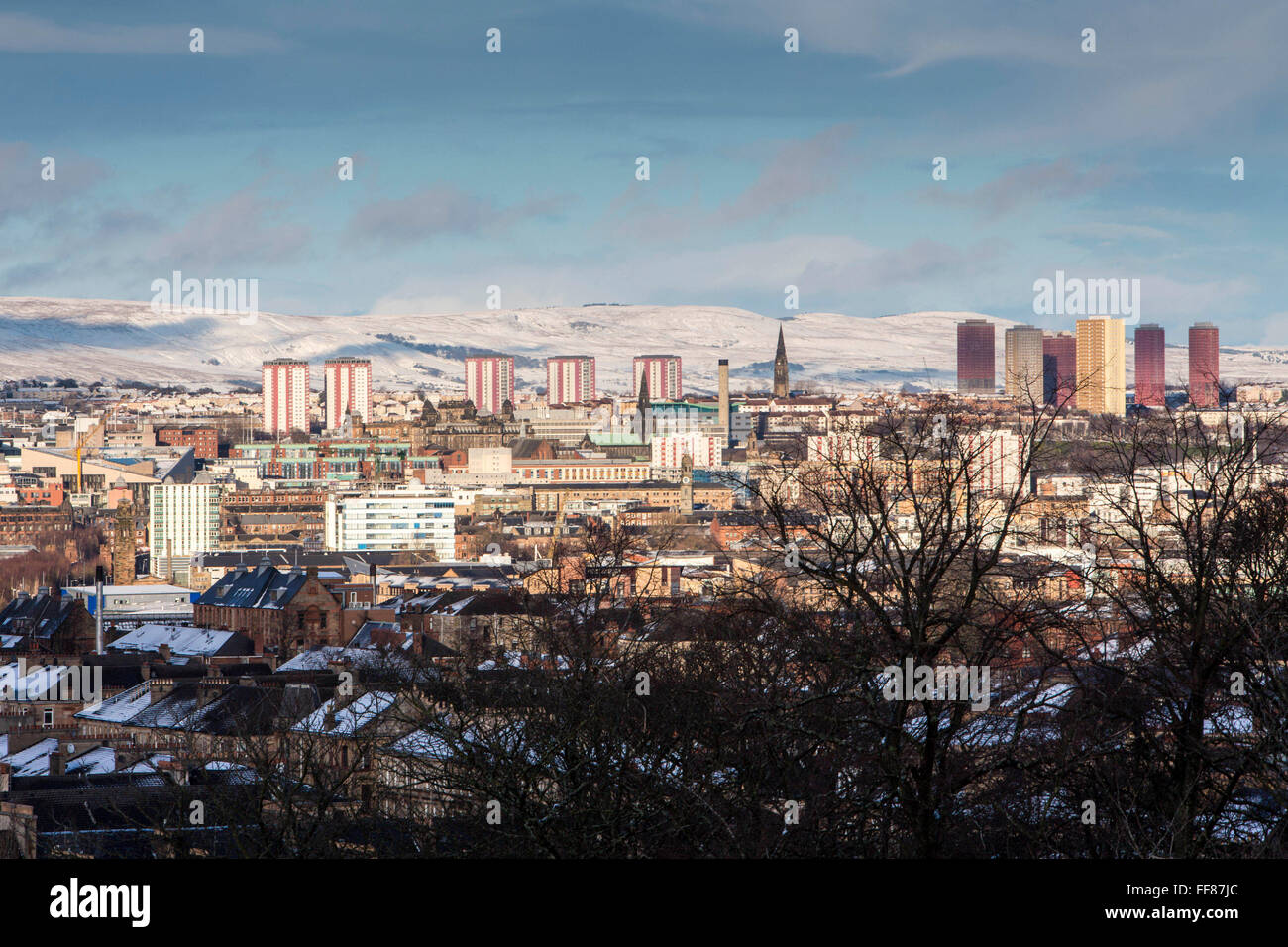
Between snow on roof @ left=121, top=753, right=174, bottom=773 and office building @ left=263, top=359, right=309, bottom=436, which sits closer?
snow on roof @ left=121, top=753, right=174, bottom=773

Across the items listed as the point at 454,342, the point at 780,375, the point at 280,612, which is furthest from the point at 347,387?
the point at 280,612

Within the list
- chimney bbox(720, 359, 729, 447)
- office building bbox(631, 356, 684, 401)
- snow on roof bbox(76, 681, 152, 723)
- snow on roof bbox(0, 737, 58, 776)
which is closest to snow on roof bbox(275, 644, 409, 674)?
snow on roof bbox(76, 681, 152, 723)

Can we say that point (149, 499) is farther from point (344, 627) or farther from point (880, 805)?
point (880, 805)

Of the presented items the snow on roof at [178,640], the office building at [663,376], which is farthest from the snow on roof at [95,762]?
the office building at [663,376]

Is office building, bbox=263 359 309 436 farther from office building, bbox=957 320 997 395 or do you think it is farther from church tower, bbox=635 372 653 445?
office building, bbox=957 320 997 395

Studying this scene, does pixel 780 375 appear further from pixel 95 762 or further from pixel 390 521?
pixel 95 762
